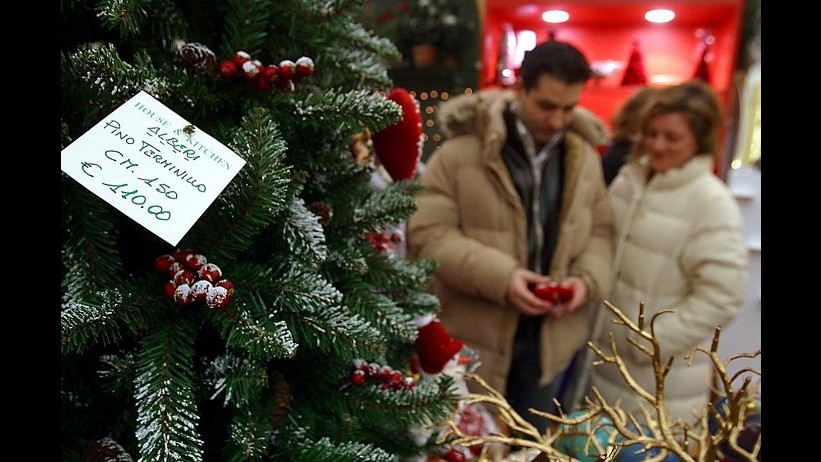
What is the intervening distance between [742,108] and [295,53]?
8.97ft

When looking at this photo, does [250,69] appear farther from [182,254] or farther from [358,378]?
[358,378]

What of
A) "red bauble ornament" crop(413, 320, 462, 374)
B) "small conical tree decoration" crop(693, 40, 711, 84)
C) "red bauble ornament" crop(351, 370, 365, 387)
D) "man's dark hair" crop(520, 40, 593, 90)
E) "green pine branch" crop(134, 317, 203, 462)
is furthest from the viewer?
"small conical tree decoration" crop(693, 40, 711, 84)

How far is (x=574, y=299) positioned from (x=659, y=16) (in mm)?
1928

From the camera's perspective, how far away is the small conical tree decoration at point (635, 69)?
2742mm

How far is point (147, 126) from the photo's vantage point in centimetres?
51

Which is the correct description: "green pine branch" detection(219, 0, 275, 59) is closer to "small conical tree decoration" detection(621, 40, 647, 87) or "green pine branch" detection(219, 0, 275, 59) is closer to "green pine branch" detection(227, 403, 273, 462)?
"green pine branch" detection(227, 403, 273, 462)

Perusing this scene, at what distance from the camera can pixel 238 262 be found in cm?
60

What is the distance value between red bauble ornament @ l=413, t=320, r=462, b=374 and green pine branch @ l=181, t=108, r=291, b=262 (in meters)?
0.36

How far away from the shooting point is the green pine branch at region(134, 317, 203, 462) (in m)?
0.46

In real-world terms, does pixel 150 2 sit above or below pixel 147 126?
above

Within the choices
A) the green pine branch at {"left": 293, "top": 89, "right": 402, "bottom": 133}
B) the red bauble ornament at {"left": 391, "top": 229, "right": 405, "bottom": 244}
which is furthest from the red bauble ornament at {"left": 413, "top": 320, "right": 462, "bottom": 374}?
the green pine branch at {"left": 293, "top": 89, "right": 402, "bottom": 133}

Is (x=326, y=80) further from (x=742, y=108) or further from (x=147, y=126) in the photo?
(x=742, y=108)
